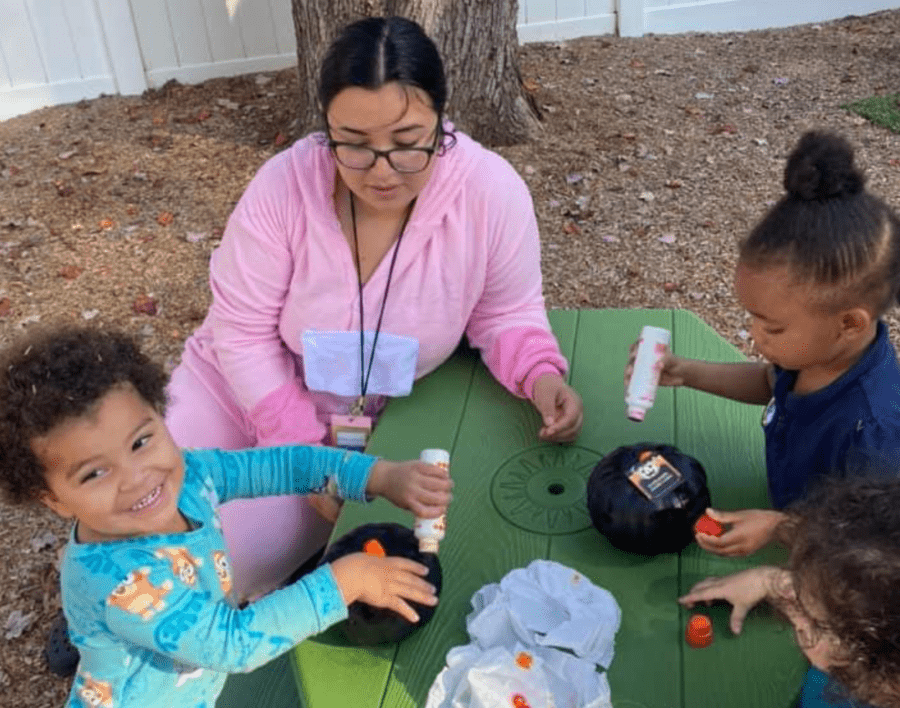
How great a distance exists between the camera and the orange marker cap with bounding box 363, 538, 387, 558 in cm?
192

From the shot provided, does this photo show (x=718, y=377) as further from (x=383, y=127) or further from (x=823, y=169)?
(x=383, y=127)

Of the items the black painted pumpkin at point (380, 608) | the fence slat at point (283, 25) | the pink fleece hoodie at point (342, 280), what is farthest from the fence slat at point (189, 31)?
the black painted pumpkin at point (380, 608)

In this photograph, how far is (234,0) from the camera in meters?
6.18

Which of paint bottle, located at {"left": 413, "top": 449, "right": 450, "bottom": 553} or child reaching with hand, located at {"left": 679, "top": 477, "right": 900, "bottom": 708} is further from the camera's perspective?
paint bottle, located at {"left": 413, "top": 449, "right": 450, "bottom": 553}

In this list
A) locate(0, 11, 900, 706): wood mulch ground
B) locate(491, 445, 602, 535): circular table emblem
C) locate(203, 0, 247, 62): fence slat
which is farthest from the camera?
locate(203, 0, 247, 62): fence slat

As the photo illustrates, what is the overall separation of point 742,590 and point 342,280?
131 centimetres

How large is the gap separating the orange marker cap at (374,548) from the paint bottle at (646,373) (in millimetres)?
697

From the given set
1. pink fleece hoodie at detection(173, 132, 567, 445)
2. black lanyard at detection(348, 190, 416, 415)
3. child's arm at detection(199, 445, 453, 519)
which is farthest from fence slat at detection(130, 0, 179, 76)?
child's arm at detection(199, 445, 453, 519)

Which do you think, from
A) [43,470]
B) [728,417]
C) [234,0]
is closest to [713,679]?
[728,417]

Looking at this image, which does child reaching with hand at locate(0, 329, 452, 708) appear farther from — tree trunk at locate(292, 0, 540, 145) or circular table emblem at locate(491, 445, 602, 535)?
tree trunk at locate(292, 0, 540, 145)

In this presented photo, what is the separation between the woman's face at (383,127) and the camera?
2258 mm

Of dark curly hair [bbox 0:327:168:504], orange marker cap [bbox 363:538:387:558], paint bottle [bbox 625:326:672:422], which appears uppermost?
dark curly hair [bbox 0:327:168:504]

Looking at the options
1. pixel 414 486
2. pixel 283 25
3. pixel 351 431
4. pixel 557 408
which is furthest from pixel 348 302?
pixel 283 25

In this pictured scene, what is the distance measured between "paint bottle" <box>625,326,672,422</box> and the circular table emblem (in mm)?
218
